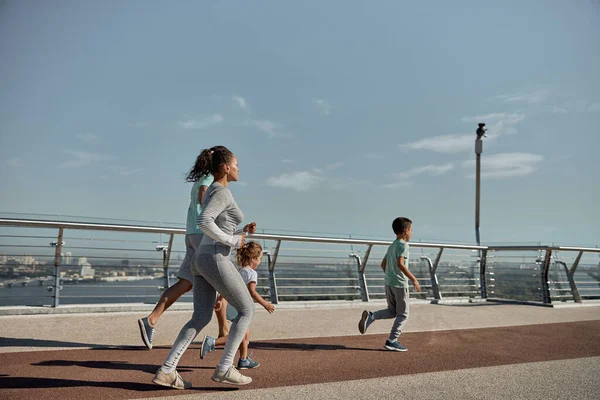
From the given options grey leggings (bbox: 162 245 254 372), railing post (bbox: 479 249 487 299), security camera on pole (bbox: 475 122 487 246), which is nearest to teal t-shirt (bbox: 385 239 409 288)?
grey leggings (bbox: 162 245 254 372)

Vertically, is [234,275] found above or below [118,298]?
above

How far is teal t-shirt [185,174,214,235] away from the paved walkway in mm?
A: 1234

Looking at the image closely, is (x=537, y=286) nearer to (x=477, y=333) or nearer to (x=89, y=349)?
(x=477, y=333)

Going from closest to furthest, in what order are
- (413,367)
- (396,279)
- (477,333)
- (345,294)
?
(413,367) → (396,279) → (477,333) → (345,294)

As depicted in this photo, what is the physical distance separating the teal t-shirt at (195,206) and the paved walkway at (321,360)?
123cm

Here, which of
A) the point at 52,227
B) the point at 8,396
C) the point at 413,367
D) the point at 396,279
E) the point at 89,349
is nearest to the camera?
the point at 8,396

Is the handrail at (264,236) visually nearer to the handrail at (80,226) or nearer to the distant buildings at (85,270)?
the handrail at (80,226)

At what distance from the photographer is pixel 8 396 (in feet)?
12.4

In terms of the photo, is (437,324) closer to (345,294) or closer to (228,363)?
(345,294)

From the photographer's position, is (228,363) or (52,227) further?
(52,227)

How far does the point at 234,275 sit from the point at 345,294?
7.38 metres

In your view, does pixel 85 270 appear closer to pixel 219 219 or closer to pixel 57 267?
pixel 57 267

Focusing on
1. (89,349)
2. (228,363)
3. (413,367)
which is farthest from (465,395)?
(89,349)

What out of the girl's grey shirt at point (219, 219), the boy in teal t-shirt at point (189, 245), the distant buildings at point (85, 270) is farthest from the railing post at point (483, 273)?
the girl's grey shirt at point (219, 219)
